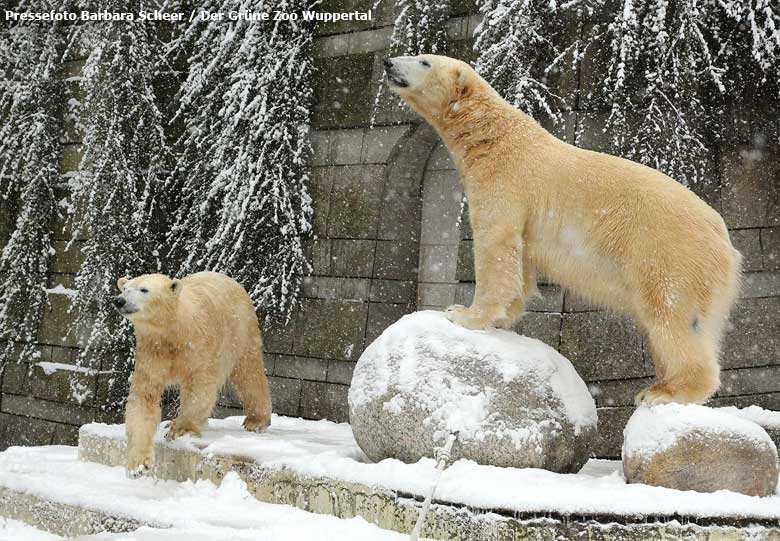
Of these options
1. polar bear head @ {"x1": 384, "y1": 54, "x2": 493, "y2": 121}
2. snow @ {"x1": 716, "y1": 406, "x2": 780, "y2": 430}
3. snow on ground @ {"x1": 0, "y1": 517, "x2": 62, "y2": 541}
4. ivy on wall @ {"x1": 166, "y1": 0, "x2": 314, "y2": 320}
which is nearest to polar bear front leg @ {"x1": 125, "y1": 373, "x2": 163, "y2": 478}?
snow on ground @ {"x1": 0, "y1": 517, "x2": 62, "y2": 541}

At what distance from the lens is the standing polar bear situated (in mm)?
4125

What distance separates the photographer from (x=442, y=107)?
4.71m

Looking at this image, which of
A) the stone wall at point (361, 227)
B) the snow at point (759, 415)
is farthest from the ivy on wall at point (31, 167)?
the snow at point (759, 415)

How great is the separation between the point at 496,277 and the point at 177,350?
201 centimetres

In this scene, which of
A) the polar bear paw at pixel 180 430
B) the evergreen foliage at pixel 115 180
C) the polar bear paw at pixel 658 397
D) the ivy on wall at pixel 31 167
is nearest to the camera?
the polar bear paw at pixel 658 397

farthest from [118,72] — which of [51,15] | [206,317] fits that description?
[206,317]

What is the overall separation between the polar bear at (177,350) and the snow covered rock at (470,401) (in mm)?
1287

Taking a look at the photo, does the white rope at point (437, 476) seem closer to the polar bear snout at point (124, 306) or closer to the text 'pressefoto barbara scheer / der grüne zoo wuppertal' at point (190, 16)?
the polar bear snout at point (124, 306)

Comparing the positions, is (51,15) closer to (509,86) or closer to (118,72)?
(118,72)

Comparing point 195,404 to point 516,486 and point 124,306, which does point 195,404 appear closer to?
point 124,306

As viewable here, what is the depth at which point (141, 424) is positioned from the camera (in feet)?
16.5

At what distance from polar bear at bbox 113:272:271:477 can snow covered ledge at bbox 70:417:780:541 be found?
0.44m

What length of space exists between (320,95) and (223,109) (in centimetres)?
86

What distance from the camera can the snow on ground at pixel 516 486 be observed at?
3.58 metres
